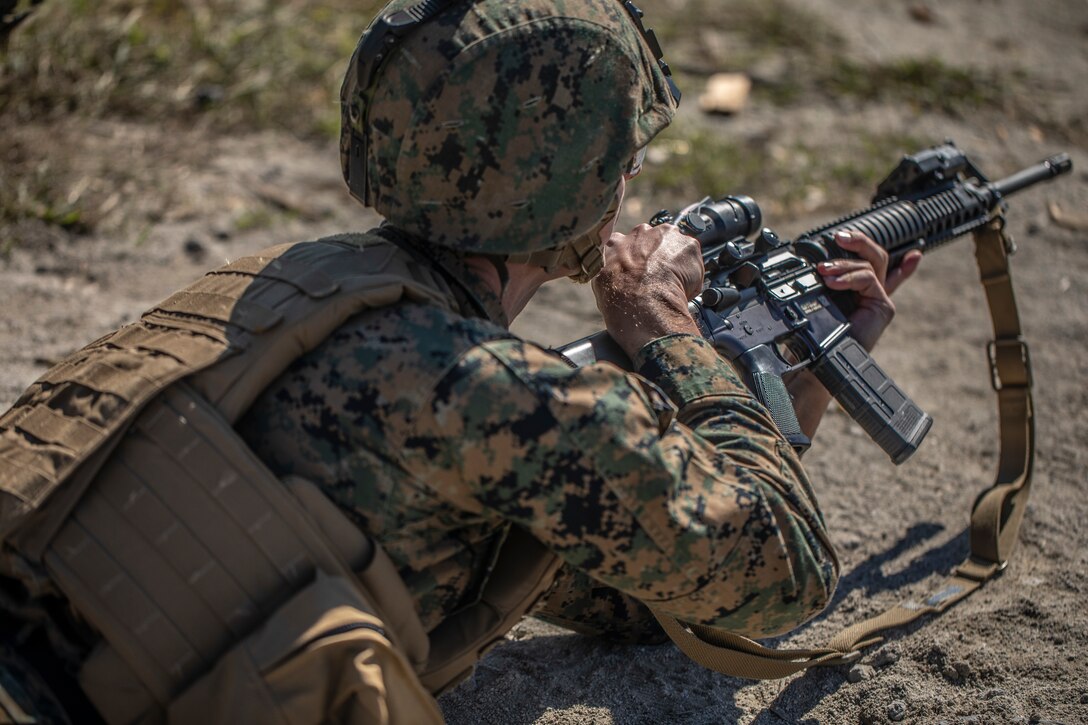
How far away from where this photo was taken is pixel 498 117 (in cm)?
214

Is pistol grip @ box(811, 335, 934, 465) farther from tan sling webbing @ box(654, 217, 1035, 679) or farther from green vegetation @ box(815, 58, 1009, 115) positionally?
green vegetation @ box(815, 58, 1009, 115)

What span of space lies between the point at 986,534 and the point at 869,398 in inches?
25.6

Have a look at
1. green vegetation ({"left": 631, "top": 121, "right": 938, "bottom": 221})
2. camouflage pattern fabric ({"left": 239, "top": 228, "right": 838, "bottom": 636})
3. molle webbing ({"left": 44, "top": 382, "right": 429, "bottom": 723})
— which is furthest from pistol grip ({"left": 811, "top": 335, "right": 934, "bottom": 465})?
green vegetation ({"left": 631, "top": 121, "right": 938, "bottom": 221})

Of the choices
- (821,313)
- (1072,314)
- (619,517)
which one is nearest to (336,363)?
(619,517)

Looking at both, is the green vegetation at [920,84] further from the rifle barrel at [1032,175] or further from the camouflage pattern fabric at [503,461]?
the camouflage pattern fabric at [503,461]

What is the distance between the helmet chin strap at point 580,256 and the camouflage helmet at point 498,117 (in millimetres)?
89

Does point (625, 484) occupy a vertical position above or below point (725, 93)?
above

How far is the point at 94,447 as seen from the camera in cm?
183

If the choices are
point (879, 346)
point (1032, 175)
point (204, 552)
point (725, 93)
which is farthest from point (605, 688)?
point (725, 93)

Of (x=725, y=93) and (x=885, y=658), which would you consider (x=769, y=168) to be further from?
(x=885, y=658)

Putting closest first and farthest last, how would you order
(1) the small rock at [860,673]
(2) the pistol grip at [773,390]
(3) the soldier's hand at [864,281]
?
(2) the pistol grip at [773,390] < (1) the small rock at [860,673] < (3) the soldier's hand at [864,281]

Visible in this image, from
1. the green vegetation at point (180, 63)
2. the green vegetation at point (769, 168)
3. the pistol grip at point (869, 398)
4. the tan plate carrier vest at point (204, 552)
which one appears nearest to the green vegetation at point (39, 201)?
the green vegetation at point (180, 63)

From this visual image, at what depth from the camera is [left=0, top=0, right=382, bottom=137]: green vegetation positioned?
17.5ft

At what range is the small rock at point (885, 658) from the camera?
3.02 metres
